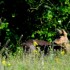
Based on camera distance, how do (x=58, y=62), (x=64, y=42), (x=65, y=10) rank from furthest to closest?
(x=65, y=10) → (x=64, y=42) → (x=58, y=62)

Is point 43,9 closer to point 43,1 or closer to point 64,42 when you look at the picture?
point 43,1

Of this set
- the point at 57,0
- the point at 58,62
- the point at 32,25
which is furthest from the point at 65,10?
the point at 58,62

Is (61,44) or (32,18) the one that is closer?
(61,44)

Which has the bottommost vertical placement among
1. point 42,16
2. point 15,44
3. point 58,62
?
point 15,44

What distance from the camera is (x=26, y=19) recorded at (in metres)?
12.5

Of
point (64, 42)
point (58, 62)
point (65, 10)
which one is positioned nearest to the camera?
point (58, 62)

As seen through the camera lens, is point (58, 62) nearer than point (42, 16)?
Yes

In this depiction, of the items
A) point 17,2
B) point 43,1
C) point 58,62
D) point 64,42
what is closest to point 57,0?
point 43,1

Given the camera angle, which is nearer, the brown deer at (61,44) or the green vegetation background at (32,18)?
the brown deer at (61,44)

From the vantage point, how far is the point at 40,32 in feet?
39.8

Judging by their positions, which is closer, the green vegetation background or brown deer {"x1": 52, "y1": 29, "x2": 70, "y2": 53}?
brown deer {"x1": 52, "y1": 29, "x2": 70, "y2": 53}

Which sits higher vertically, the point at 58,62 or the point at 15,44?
the point at 58,62

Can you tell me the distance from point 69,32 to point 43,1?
125 centimetres

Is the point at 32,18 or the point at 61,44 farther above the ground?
the point at 61,44
